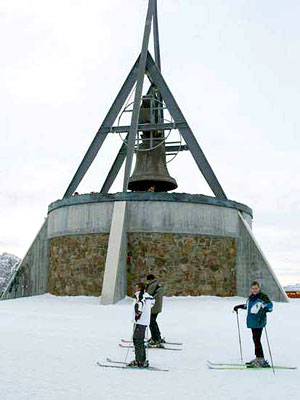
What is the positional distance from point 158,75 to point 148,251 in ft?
35.2

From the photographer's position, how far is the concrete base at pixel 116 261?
17562 millimetres

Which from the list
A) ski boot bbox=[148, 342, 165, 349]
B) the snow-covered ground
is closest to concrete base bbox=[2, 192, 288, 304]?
the snow-covered ground

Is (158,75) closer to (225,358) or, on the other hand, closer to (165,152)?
(165,152)

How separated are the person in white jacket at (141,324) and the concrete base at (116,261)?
31.9 feet

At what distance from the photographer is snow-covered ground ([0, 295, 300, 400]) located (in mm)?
5797

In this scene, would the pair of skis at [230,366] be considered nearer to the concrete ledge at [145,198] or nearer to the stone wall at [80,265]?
the stone wall at [80,265]

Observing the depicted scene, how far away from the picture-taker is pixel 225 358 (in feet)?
26.3

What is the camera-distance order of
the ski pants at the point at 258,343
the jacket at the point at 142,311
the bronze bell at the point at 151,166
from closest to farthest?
the ski pants at the point at 258,343 < the jacket at the point at 142,311 < the bronze bell at the point at 151,166

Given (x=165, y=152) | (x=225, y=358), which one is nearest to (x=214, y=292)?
(x=165, y=152)

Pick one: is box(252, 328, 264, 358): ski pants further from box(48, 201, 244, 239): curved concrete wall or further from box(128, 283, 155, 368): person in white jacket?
box(48, 201, 244, 239): curved concrete wall

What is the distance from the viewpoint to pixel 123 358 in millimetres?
7992

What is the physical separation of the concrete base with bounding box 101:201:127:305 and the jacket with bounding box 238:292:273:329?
10156mm

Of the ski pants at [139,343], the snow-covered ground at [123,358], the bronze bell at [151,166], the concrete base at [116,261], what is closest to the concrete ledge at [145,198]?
the concrete base at [116,261]

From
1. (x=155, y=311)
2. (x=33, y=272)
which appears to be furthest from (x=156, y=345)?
(x=33, y=272)
